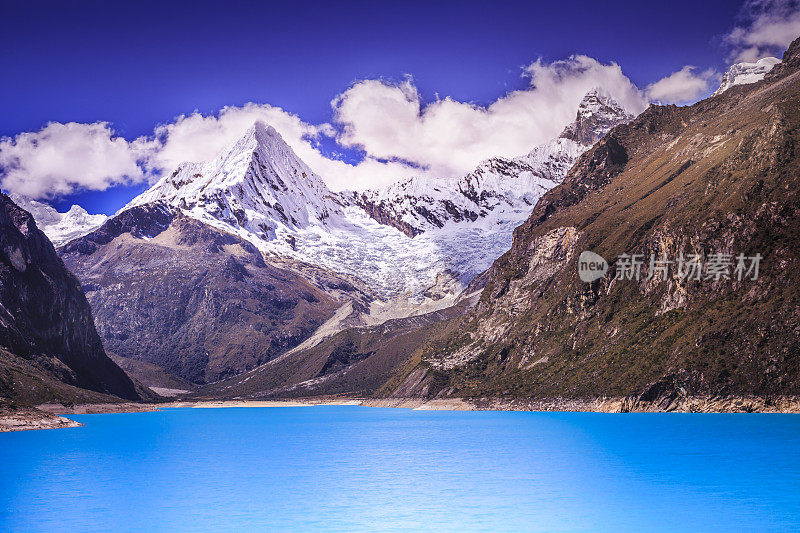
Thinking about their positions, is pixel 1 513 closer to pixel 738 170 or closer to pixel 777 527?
pixel 777 527

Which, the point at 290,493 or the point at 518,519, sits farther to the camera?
the point at 290,493

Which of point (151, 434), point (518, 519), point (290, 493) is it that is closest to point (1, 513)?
point (290, 493)

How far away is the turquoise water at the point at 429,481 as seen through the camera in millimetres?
49875

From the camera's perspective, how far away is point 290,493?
62.0 meters

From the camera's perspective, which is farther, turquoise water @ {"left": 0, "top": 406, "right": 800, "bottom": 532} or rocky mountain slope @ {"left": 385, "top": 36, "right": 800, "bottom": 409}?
rocky mountain slope @ {"left": 385, "top": 36, "right": 800, "bottom": 409}

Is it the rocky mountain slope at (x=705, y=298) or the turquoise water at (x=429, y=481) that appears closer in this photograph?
the turquoise water at (x=429, y=481)

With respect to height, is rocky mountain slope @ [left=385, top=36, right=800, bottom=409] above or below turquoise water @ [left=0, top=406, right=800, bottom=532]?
above

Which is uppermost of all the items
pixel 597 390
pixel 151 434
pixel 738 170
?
pixel 738 170

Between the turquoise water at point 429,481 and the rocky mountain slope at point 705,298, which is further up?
the rocky mountain slope at point 705,298

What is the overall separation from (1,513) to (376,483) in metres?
29.6

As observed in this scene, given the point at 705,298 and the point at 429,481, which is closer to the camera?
the point at 429,481

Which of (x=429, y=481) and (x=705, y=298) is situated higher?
(x=705, y=298)

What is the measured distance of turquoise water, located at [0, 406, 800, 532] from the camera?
4988 centimetres

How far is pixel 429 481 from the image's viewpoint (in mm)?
67438
